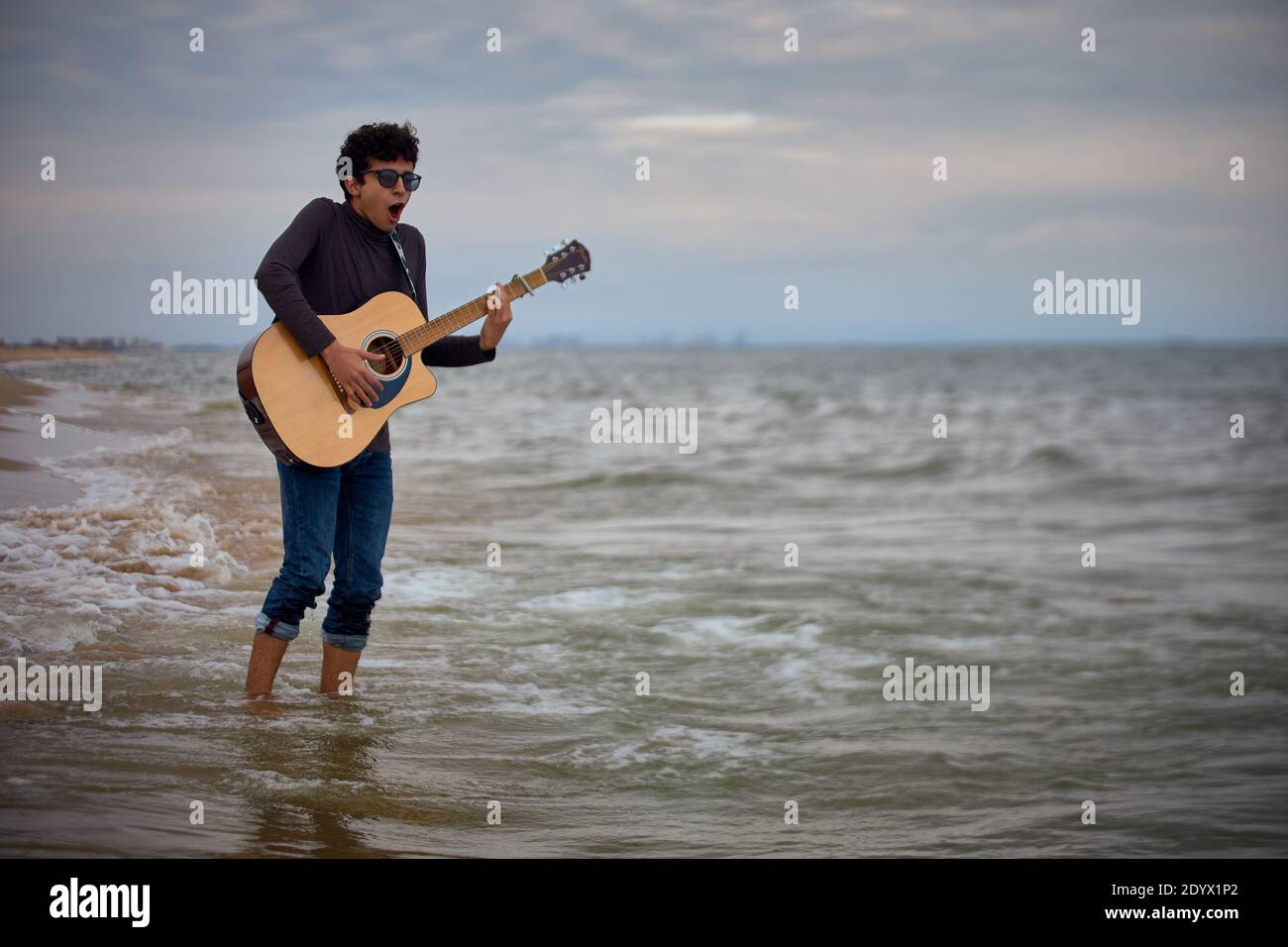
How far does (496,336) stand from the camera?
3.90 meters

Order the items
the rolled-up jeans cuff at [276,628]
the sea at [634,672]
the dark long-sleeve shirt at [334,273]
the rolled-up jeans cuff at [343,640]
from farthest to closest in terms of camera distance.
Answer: the rolled-up jeans cuff at [343,640] → the rolled-up jeans cuff at [276,628] → the dark long-sleeve shirt at [334,273] → the sea at [634,672]

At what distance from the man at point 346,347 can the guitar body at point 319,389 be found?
5 cm

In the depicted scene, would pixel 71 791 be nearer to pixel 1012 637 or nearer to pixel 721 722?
pixel 721 722

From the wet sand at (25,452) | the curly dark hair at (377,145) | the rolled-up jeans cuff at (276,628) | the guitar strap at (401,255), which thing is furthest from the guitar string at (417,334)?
the wet sand at (25,452)

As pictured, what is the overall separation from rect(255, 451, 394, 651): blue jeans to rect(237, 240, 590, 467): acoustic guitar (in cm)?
9

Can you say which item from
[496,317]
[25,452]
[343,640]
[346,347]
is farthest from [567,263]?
[25,452]

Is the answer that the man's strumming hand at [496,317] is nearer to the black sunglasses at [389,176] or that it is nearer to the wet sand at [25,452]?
the black sunglasses at [389,176]

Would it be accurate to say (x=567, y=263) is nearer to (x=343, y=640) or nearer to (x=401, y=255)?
(x=401, y=255)

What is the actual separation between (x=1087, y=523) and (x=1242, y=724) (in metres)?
6.29

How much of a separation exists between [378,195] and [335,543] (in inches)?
45.6

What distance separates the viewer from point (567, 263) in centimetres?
408

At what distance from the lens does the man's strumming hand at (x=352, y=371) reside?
3.70m

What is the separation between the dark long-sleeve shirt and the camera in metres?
3.62
